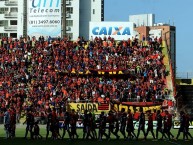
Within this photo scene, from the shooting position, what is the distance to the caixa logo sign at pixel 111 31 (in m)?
67.5

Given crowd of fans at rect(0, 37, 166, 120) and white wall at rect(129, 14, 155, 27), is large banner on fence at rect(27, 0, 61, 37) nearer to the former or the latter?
crowd of fans at rect(0, 37, 166, 120)

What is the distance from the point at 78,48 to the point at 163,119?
2836 centimetres

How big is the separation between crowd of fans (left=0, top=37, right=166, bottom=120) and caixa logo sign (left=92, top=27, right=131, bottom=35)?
5.30 metres

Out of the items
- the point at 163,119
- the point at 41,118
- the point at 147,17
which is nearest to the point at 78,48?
the point at 41,118

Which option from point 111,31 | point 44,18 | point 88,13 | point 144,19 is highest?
point 144,19

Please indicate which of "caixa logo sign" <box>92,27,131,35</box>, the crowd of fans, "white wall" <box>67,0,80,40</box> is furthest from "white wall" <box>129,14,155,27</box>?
the crowd of fans

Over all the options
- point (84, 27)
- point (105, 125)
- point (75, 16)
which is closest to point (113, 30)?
point (75, 16)

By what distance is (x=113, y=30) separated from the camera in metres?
68.2

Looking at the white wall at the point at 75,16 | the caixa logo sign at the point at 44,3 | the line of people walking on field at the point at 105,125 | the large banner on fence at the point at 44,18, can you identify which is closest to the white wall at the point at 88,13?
the white wall at the point at 75,16

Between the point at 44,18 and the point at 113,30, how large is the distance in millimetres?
7963

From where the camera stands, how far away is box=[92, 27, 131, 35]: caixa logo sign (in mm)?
67500

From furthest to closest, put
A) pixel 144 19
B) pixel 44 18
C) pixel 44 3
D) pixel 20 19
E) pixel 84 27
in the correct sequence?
pixel 144 19, pixel 84 27, pixel 20 19, pixel 44 3, pixel 44 18

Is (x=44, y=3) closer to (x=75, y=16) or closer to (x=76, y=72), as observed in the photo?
(x=76, y=72)

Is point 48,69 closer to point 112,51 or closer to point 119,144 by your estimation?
point 112,51
